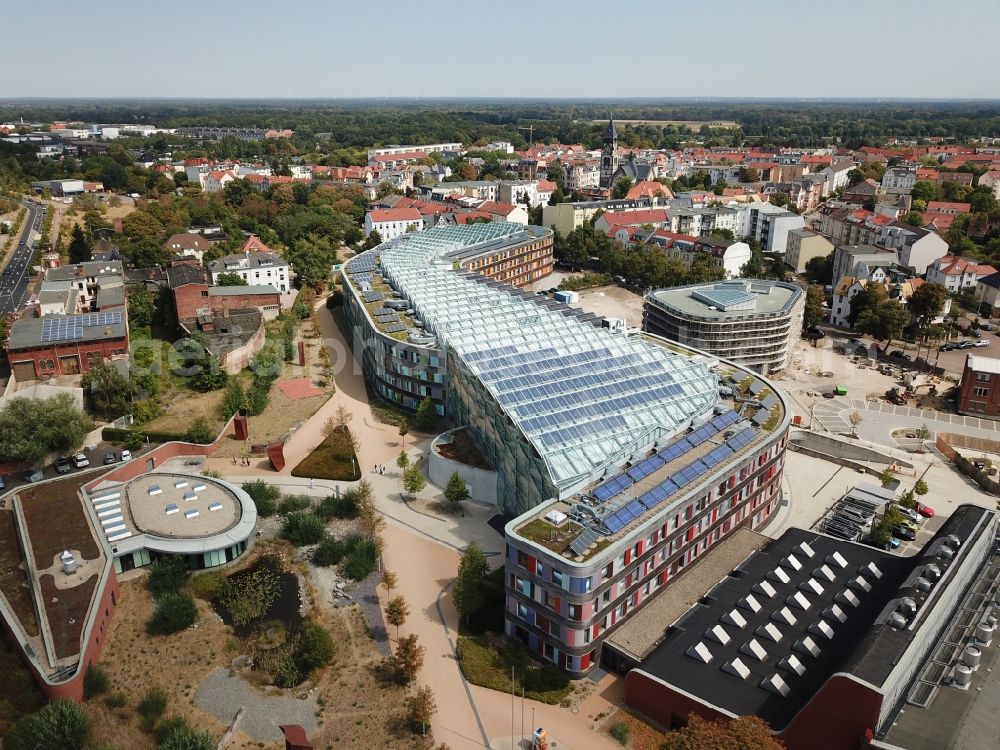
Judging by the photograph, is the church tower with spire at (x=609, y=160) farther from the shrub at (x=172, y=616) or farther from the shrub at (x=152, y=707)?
the shrub at (x=152, y=707)

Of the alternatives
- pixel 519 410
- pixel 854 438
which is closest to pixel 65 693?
pixel 519 410

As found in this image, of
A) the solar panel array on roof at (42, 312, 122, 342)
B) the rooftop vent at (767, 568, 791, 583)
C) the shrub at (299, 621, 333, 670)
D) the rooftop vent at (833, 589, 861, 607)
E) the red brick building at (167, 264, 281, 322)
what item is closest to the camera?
the shrub at (299, 621, 333, 670)

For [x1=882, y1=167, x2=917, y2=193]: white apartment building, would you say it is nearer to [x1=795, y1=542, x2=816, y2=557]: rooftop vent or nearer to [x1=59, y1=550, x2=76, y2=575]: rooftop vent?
[x1=795, y1=542, x2=816, y2=557]: rooftop vent

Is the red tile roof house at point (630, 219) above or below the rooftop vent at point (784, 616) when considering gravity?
above

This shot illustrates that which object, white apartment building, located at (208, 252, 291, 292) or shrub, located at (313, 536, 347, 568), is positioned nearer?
shrub, located at (313, 536, 347, 568)

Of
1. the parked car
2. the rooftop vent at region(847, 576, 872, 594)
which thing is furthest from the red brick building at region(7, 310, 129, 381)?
the parked car

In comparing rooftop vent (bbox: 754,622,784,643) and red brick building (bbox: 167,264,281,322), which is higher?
red brick building (bbox: 167,264,281,322)

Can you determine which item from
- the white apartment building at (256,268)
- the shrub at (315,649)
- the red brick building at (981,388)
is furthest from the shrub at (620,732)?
the white apartment building at (256,268)
